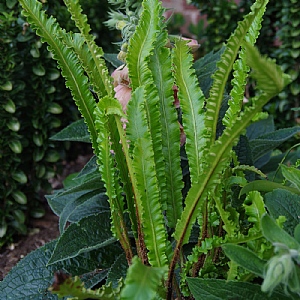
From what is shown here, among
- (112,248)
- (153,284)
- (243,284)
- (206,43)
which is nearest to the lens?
(153,284)

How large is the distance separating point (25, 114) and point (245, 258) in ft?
3.84

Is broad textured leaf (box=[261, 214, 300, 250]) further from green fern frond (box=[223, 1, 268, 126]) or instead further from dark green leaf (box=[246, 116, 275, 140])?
dark green leaf (box=[246, 116, 275, 140])

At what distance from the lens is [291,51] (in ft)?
5.81

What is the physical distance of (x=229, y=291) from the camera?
61 centimetres

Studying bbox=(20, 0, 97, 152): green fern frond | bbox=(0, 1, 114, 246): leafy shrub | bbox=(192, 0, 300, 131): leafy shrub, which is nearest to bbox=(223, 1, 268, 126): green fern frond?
bbox=(20, 0, 97, 152): green fern frond

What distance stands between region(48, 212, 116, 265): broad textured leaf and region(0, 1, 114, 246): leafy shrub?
0.60 meters

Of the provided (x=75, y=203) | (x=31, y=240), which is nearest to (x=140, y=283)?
(x=75, y=203)

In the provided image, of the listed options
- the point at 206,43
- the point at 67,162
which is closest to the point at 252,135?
the point at 206,43

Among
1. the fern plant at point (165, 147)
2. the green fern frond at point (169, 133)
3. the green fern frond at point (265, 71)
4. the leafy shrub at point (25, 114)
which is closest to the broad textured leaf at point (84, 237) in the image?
the fern plant at point (165, 147)

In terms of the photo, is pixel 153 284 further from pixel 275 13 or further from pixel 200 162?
pixel 275 13

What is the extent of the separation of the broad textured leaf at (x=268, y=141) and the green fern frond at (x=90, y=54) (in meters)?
0.44

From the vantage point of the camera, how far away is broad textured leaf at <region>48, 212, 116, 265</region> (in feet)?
2.78

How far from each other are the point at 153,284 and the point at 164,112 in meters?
0.33

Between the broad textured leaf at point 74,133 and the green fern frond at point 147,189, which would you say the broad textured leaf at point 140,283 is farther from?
the broad textured leaf at point 74,133
